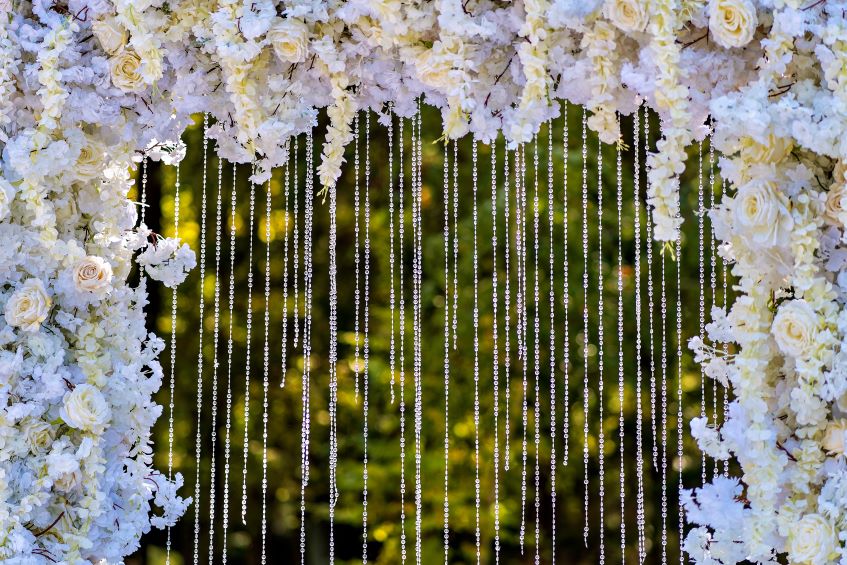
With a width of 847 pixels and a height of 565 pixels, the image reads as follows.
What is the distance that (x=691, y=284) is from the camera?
6359mm

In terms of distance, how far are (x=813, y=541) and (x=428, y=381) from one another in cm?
442

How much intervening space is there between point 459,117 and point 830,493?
1.00 m

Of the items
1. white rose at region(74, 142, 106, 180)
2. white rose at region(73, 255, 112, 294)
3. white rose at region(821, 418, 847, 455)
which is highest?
white rose at region(74, 142, 106, 180)

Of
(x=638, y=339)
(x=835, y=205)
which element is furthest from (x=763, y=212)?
(x=638, y=339)

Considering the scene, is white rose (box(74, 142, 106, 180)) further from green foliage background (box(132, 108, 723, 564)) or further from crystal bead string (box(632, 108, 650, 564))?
green foliage background (box(132, 108, 723, 564))

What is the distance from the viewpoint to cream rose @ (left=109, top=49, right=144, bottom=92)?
244 cm

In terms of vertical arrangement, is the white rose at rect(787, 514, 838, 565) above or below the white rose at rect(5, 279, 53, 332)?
below

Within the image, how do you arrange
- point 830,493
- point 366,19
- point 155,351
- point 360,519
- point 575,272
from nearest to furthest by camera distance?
point 830,493, point 366,19, point 155,351, point 575,272, point 360,519

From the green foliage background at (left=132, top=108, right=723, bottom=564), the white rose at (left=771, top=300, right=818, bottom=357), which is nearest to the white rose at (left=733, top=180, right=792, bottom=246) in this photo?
the white rose at (left=771, top=300, right=818, bottom=357)

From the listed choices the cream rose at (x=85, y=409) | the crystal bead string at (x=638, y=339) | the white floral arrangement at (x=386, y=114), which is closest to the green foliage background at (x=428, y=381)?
the crystal bead string at (x=638, y=339)

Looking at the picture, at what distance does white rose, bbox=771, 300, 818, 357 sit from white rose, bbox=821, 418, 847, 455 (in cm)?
14

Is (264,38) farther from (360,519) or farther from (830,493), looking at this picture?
(360,519)

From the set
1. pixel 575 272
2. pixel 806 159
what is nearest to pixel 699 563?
pixel 806 159

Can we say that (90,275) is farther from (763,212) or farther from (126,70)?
(763,212)
